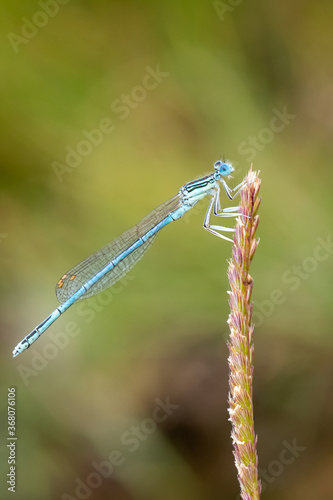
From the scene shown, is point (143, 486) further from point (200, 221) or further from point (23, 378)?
point (200, 221)

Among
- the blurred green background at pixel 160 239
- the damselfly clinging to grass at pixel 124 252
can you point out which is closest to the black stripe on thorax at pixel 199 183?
the damselfly clinging to grass at pixel 124 252

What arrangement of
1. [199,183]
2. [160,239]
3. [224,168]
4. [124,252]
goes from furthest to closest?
1. [160,239]
2. [124,252]
3. [199,183]
4. [224,168]

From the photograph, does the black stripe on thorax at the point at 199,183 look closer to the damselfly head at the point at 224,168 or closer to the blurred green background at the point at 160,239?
the damselfly head at the point at 224,168

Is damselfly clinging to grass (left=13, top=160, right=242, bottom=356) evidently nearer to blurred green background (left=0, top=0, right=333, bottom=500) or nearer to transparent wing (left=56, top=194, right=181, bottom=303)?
transparent wing (left=56, top=194, right=181, bottom=303)

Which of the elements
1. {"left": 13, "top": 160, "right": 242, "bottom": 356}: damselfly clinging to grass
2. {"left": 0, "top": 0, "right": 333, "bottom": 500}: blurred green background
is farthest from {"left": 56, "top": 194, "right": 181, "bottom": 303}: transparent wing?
{"left": 0, "top": 0, "right": 333, "bottom": 500}: blurred green background

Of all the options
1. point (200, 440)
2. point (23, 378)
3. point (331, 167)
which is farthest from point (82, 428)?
point (331, 167)

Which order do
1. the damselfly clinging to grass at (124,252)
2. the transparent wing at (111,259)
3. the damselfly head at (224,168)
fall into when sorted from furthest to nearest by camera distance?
the transparent wing at (111,259) → the damselfly clinging to grass at (124,252) → the damselfly head at (224,168)

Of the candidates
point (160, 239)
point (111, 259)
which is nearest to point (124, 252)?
point (111, 259)

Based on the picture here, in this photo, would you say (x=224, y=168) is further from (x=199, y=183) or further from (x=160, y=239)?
(x=160, y=239)
